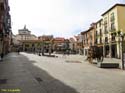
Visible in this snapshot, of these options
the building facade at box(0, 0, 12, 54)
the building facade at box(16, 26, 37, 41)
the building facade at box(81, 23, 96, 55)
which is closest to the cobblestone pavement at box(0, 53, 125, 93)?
the building facade at box(0, 0, 12, 54)

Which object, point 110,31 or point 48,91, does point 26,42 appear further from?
point 48,91

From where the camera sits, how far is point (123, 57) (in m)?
20.9

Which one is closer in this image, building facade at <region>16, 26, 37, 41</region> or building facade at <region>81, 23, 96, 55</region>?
building facade at <region>81, 23, 96, 55</region>

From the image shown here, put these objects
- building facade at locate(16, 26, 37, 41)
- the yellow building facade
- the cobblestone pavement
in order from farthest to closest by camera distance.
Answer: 1. building facade at locate(16, 26, 37, 41)
2. the yellow building facade
3. the cobblestone pavement

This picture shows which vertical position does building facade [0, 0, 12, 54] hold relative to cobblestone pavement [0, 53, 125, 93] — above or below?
above

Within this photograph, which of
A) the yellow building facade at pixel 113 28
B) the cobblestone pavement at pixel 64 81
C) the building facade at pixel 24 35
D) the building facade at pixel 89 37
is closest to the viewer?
the cobblestone pavement at pixel 64 81

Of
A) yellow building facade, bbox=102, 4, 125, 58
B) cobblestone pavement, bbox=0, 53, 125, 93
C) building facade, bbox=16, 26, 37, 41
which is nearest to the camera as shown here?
cobblestone pavement, bbox=0, 53, 125, 93

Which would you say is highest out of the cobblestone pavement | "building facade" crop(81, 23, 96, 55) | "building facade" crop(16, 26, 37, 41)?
"building facade" crop(16, 26, 37, 41)

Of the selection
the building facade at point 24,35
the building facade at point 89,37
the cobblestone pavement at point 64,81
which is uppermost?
the building facade at point 24,35

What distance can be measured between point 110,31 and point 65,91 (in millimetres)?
47008

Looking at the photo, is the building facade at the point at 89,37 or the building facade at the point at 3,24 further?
the building facade at the point at 89,37

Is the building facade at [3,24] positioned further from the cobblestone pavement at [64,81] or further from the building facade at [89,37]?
the cobblestone pavement at [64,81]

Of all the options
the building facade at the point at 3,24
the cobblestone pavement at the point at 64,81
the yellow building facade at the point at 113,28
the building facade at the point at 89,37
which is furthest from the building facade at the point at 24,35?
the cobblestone pavement at the point at 64,81

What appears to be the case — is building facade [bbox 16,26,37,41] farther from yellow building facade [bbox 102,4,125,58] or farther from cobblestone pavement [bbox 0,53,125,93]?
cobblestone pavement [bbox 0,53,125,93]
